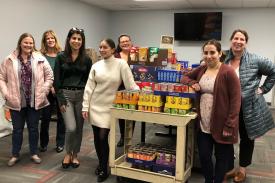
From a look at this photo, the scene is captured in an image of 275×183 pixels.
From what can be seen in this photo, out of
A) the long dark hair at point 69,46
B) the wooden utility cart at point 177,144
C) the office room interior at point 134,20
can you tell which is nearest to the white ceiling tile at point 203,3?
the office room interior at point 134,20

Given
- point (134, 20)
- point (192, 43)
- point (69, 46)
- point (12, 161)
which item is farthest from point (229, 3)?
point (12, 161)

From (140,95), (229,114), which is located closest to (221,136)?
(229,114)

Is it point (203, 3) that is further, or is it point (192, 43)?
point (192, 43)

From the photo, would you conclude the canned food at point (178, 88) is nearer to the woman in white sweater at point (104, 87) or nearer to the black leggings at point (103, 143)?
the woman in white sweater at point (104, 87)

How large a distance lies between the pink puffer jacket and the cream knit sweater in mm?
675

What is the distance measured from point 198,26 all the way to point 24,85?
5166 mm

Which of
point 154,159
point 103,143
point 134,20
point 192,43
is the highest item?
point 134,20

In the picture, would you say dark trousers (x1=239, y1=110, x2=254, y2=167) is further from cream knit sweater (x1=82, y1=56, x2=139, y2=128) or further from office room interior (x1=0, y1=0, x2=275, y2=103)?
office room interior (x1=0, y1=0, x2=275, y2=103)

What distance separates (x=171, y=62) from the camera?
2.98m

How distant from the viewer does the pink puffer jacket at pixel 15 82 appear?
3053mm

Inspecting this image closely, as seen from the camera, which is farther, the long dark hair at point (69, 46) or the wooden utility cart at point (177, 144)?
the long dark hair at point (69, 46)

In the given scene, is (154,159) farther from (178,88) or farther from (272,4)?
(272,4)

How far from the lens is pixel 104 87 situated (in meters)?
2.71

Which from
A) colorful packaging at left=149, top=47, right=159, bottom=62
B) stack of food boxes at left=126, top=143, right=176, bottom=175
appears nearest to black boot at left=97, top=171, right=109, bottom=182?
stack of food boxes at left=126, top=143, right=176, bottom=175
